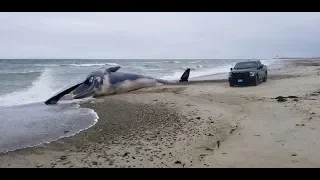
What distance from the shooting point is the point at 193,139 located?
6.34 meters

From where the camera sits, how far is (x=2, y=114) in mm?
10047

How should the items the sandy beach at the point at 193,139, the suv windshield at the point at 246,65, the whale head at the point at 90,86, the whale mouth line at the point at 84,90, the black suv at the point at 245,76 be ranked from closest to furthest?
the sandy beach at the point at 193,139 → the whale mouth line at the point at 84,90 → the whale head at the point at 90,86 → the black suv at the point at 245,76 → the suv windshield at the point at 246,65

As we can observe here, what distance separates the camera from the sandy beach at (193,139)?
5.01 m

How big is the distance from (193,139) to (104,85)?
932cm

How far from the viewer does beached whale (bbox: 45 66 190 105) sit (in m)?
13.9

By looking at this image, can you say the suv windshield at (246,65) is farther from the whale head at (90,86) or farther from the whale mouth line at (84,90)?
the whale mouth line at (84,90)

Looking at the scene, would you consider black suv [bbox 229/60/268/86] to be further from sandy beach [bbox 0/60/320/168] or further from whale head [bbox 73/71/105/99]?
whale head [bbox 73/71/105/99]

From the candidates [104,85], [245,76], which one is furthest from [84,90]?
[245,76]

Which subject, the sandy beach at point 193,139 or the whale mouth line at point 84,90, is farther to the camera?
the whale mouth line at point 84,90

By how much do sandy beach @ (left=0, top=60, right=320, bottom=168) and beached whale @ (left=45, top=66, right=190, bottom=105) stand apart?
12.5ft

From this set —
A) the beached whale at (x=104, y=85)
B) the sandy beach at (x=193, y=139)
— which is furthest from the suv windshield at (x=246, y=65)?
the sandy beach at (x=193, y=139)

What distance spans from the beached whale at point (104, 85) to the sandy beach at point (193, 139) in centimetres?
380

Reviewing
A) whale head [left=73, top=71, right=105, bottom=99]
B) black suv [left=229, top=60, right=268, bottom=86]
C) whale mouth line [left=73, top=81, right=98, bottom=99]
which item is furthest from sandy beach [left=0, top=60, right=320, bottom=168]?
black suv [left=229, top=60, right=268, bottom=86]

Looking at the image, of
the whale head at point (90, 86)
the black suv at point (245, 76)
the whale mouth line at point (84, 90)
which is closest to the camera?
the whale mouth line at point (84, 90)
